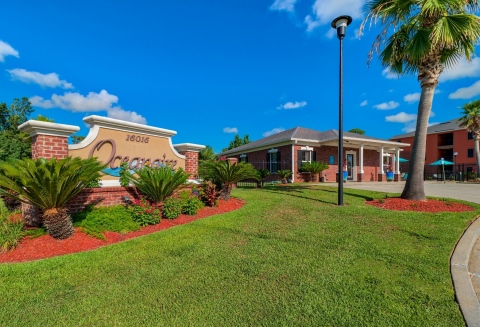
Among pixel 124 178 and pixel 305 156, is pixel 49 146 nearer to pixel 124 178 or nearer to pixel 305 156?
pixel 124 178

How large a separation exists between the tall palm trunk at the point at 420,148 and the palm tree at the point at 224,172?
5.29 meters

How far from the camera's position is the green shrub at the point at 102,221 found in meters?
4.66

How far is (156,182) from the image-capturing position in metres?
5.55

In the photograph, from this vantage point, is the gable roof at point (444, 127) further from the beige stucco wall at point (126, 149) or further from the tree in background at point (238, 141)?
the beige stucco wall at point (126, 149)

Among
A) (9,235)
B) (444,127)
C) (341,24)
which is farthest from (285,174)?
(444,127)

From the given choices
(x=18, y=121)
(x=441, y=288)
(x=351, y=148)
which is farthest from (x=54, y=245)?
(x=18, y=121)

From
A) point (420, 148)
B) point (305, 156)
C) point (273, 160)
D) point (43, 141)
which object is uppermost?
point (305, 156)

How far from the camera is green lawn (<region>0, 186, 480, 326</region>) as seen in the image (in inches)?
91.7

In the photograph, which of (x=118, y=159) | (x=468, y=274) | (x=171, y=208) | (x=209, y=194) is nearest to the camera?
(x=468, y=274)

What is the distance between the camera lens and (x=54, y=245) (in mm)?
4086

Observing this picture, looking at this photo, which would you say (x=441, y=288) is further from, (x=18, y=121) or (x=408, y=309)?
(x=18, y=121)

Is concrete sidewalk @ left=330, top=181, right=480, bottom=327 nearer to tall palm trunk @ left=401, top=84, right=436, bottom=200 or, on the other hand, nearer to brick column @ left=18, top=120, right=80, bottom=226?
tall palm trunk @ left=401, top=84, right=436, bottom=200

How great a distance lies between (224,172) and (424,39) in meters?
7.08

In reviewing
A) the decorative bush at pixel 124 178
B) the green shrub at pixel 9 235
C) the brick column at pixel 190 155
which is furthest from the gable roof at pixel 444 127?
the green shrub at pixel 9 235
